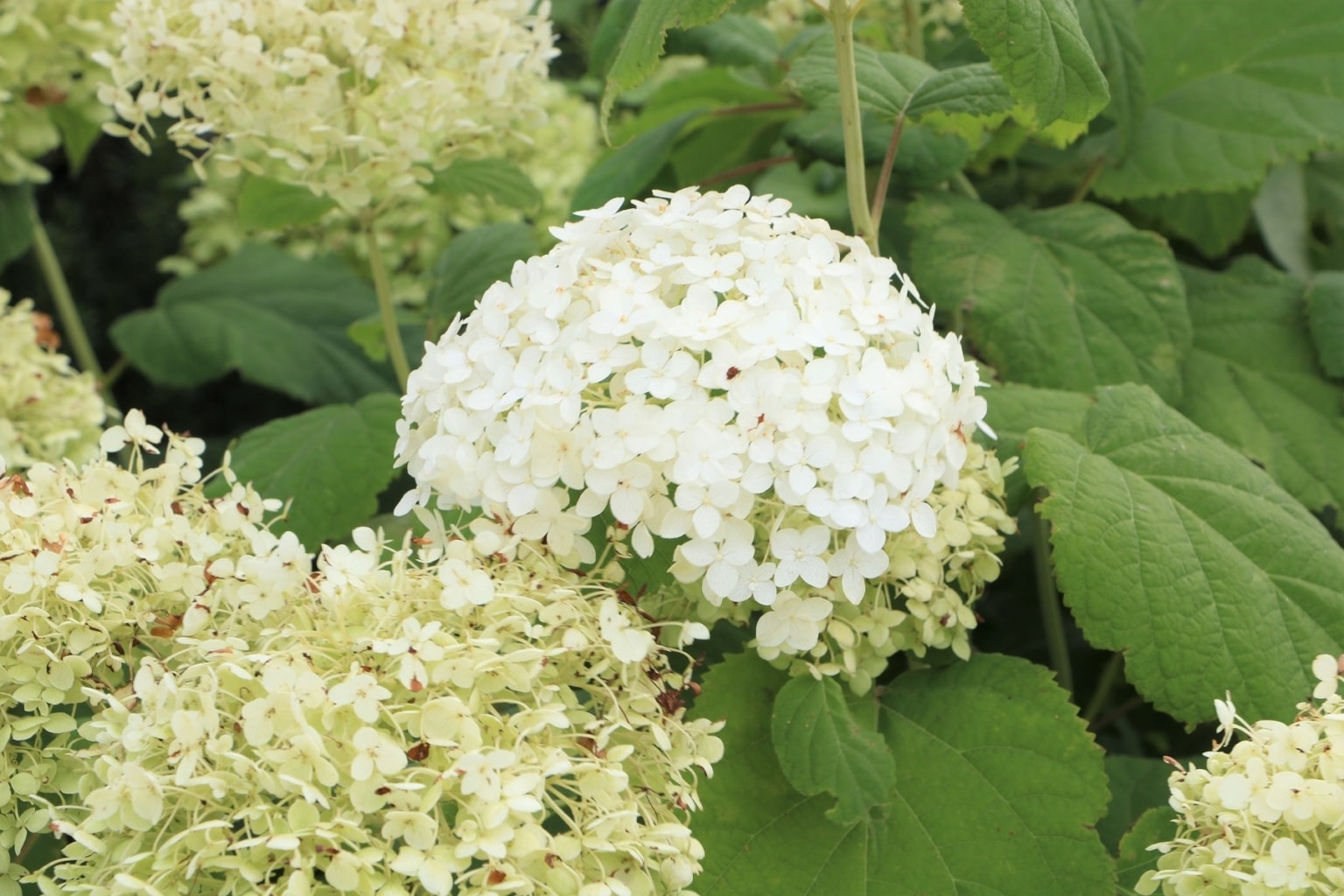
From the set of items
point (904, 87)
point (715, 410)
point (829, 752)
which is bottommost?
point (829, 752)

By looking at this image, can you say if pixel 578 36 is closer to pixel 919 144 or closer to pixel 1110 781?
pixel 919 144

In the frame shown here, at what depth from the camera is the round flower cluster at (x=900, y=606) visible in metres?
0.93

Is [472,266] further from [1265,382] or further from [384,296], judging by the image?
[1265,382]

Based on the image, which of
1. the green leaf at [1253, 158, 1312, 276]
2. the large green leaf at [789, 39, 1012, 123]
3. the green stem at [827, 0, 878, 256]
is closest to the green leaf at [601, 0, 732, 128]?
the green stem at [827, 0, 878, 256]

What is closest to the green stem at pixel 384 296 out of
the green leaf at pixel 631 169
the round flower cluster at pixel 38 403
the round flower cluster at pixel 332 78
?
the round flower cluster at pixel 332 78

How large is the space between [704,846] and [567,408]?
413 mm

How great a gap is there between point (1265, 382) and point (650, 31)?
3.20 feet

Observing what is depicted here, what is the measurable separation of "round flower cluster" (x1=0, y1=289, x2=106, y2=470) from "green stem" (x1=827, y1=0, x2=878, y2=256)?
971 mm

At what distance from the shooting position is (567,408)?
34.5 inches

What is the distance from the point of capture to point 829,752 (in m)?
1.00

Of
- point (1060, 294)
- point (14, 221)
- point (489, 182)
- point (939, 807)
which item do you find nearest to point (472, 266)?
point (489, 182)

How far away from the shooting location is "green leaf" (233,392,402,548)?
1.39 metres

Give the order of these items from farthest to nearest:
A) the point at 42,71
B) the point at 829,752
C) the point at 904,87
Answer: the point at 42,71
the point at 904,87
the point at 829,752

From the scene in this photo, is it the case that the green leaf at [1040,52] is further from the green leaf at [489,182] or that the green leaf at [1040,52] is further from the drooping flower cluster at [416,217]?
the drooping flower cluster at [416,217]
